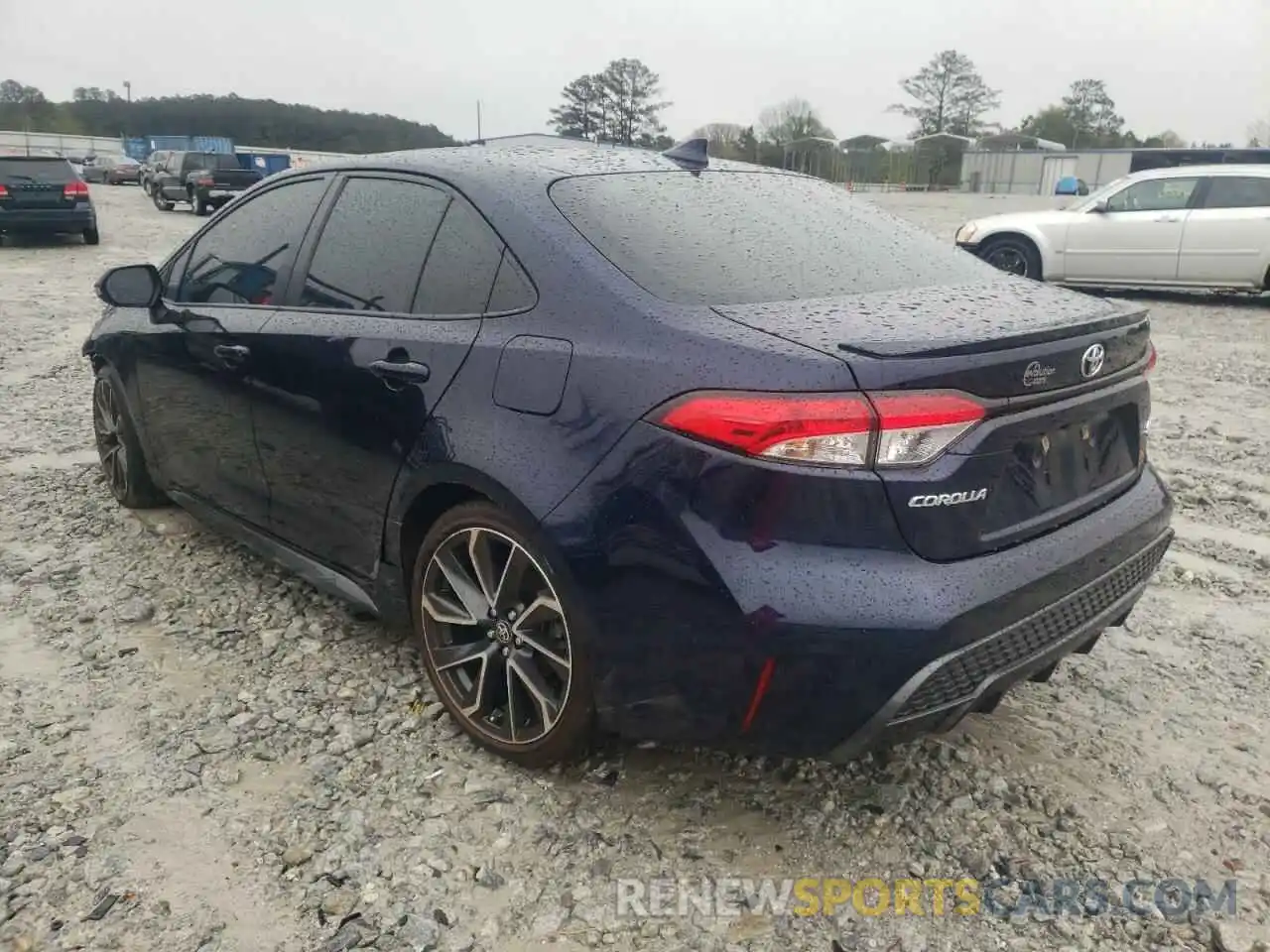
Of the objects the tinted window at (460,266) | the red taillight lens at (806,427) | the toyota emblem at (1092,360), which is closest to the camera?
the red taillight lens at (806,427)

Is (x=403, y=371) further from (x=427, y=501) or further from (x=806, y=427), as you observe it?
(x=806, y=427)

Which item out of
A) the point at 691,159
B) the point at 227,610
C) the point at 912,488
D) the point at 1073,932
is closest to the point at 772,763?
the point at 1073,932

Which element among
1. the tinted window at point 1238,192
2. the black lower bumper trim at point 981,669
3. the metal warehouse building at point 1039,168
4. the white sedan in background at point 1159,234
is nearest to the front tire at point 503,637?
the black lower bumper trim at point 981,669

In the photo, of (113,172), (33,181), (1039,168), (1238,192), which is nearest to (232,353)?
(1238,192)

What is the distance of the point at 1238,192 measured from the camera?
1148 cm

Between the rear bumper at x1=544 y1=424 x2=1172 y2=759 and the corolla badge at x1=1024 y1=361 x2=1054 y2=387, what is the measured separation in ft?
1.18

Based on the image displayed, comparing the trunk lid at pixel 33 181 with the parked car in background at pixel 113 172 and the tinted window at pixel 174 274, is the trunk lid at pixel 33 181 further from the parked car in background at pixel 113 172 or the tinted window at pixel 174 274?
the parked car in background at pixel 113 172

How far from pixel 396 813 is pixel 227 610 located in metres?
1.47

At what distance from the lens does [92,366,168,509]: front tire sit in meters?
4.42

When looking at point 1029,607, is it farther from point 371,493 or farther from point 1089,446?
point 371,493

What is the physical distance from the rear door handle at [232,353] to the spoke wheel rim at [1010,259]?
10.8 metres

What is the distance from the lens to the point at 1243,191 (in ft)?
Result: 37.6

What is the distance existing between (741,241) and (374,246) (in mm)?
1120
